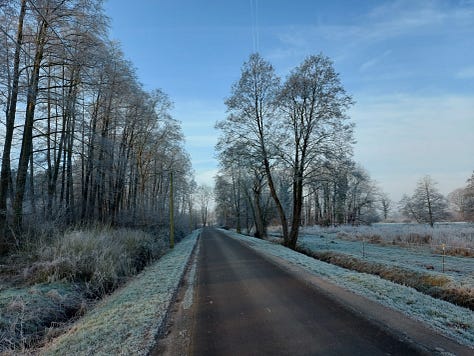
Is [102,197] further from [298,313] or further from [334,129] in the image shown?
[298,313]

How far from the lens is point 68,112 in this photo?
43.8 ft

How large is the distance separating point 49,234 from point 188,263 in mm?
5964

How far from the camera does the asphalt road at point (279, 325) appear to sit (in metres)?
4.08

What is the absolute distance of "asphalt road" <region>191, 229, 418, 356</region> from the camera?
13.4 ft

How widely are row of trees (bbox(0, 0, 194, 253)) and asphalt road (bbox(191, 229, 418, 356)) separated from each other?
18.8 ft

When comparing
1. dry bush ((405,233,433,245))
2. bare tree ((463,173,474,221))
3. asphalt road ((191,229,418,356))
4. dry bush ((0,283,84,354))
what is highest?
bare tree ((463,173,474,221))

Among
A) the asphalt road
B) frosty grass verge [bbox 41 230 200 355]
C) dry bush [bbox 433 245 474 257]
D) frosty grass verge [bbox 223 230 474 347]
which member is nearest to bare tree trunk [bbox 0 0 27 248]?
frosty grass verge [bbox 41 230 200 355]

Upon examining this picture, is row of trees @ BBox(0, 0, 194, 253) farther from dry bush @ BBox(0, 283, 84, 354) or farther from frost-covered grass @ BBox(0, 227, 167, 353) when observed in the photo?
dry bush @ BBox(0, 283, 84, 354)

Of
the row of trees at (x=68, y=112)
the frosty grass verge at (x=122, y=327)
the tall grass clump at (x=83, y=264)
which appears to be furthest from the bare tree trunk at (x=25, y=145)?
the frosty grass verge at (x=122, y=327)

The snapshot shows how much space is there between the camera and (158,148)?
31750 mm

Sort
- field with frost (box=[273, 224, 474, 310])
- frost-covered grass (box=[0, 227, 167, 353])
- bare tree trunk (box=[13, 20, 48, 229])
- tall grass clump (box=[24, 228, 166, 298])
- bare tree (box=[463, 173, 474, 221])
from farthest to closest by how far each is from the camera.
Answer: bare tree (box=[463, 173, 474, 221]) → bare tree trunk (box=[13, 20, 48, 229]) → tall grass clump (box=[24, 228, 166, 298]) → field with frost (box=[273, 224, 474, 310]) → frost-covered grass (box=[0, 227, 167, 353])

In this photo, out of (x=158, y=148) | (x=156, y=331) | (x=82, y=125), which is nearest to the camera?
(x=156, y=331)

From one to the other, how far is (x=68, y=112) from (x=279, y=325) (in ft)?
42.5

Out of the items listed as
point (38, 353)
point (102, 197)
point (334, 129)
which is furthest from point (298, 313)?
point (102, 197)
